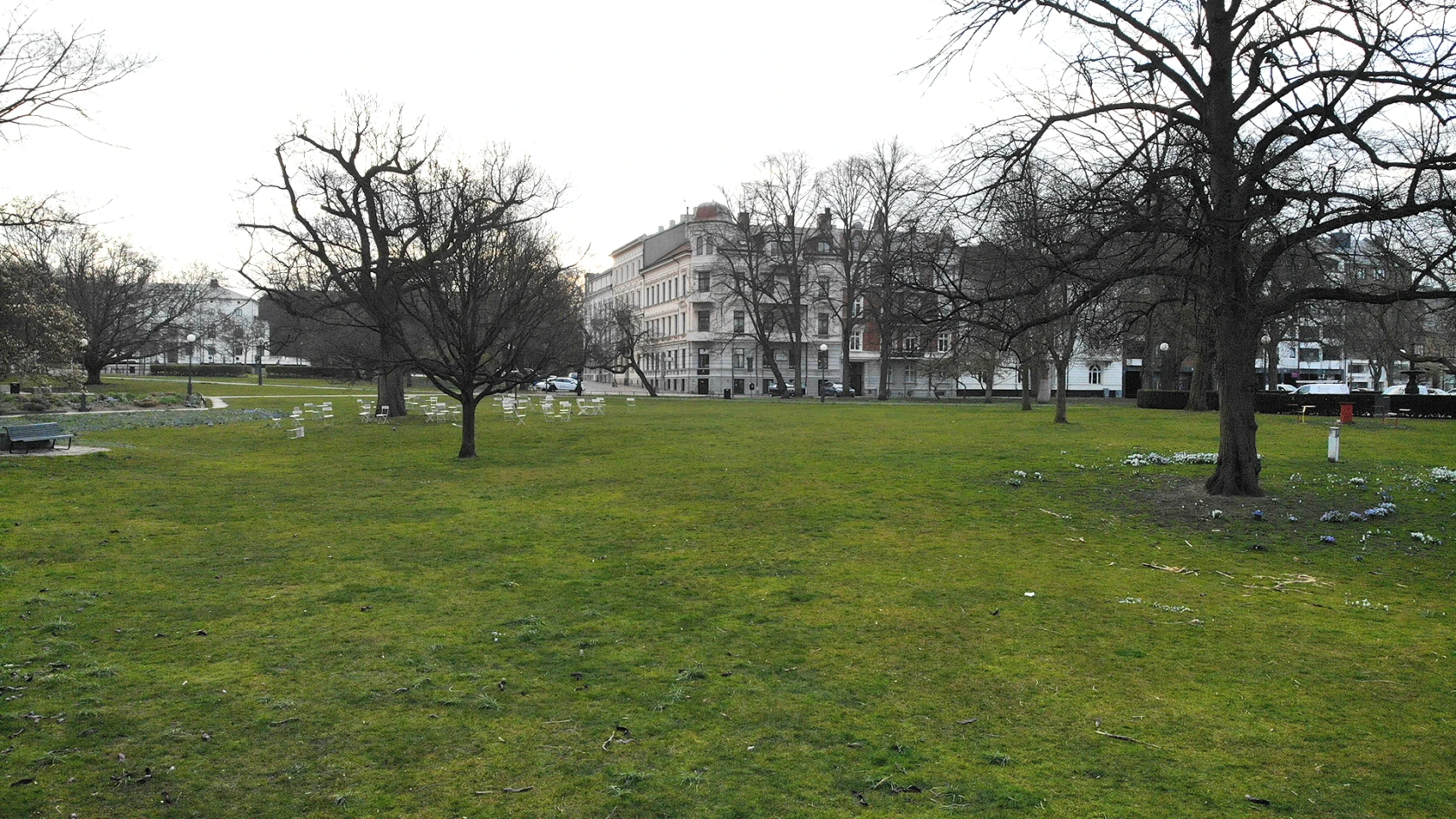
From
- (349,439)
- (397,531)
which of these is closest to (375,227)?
(349,439)

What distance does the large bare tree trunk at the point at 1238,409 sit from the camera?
1357 centimetres

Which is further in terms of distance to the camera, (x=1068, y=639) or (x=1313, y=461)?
(x=1313, y=461)

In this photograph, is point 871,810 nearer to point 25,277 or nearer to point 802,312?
point 25,277

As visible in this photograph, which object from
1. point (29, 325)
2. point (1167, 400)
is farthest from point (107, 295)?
point (1167, 400)

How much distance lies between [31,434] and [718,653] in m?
17.5

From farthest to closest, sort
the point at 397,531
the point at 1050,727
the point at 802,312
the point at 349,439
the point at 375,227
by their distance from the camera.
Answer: the point at 802,312
the point at 375,227
the point at 349,439
the point at 397,531
the point at 1050,727

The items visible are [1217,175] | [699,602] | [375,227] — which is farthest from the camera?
[375,227]

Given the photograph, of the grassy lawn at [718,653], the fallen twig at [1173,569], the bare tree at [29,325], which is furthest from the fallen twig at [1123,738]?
the bare tree at [29,325]

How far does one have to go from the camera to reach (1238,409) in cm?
1374

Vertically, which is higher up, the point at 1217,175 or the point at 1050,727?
the point at 1217,175

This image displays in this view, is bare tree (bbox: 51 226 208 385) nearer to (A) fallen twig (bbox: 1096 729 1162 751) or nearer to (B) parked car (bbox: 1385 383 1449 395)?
(A) fallen twig (bbox: 1096 729 1162 751)

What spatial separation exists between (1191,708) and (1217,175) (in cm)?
946

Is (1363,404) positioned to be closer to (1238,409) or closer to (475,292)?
(1238,409)

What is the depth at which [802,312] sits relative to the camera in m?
64.3
